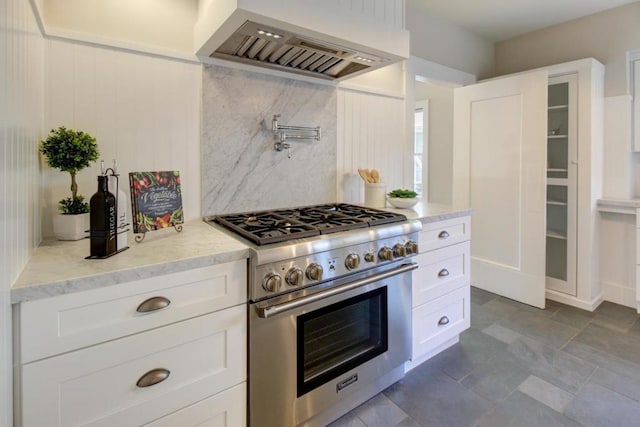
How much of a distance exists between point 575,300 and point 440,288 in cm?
176

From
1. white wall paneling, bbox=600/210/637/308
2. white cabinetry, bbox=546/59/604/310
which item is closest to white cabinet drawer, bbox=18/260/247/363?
white cabinetry, bbox=546/59/604/310

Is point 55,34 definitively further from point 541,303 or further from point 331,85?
point 541,303

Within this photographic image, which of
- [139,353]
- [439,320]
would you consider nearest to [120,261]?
[139,353]

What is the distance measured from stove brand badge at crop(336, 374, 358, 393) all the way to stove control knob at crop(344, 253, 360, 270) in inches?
21.7

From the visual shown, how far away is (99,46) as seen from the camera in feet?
4.93

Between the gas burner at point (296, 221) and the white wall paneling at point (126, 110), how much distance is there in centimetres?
36

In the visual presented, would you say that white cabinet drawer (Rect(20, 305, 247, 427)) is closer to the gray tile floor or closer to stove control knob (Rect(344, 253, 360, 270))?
stove control knob (Rect(344, 253, 360, 270))

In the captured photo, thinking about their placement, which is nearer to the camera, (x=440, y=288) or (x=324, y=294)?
(x=324, y=294)

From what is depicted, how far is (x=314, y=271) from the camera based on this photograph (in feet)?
4.47

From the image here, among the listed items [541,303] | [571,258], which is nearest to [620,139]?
[571,258]

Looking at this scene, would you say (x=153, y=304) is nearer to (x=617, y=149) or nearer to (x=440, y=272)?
(x=440, y=272)

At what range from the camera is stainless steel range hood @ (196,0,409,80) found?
1.38m

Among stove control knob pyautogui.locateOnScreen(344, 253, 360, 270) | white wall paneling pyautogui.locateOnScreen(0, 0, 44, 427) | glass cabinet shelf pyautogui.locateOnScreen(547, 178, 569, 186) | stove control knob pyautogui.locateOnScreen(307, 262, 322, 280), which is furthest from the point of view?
glass cabinet shelf pyautogui.locateOnScreen(547, 178, 569, 186)

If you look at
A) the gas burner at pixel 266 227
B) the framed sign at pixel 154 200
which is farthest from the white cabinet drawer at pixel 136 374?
the framed sign at pixel 154 200
